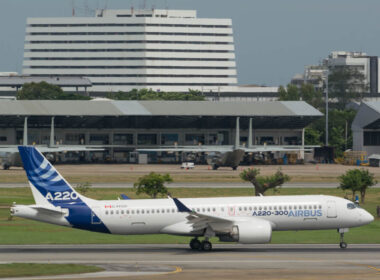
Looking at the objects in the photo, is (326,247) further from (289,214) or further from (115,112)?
(115,112)

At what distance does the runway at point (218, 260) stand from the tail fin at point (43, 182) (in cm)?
308

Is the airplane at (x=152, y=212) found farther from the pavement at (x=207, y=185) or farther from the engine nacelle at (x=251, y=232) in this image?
the pavement at (x=207, y=185)

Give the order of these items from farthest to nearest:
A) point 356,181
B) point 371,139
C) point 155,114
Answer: point 371,139 → point 155,114 → point 356,181

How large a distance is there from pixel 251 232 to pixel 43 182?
1231cm

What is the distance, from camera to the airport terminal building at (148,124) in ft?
551

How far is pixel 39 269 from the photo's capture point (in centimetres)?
4209

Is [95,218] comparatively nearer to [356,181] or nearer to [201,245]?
[201,245]

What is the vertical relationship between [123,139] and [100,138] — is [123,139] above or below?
below

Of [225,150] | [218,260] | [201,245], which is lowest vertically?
[218,260]

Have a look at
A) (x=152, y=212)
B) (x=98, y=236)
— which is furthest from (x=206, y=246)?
(x=98, y=236)

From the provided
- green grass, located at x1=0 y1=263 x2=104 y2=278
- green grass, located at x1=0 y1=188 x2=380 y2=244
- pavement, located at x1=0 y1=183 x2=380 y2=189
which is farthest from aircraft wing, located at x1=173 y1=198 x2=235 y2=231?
pavement, located at x1=0 y1=183 x2=380 y2=189

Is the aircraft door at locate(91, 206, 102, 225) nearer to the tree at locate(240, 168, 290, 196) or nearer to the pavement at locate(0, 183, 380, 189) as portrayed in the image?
the tree at locate(240, 168, 290, 196)

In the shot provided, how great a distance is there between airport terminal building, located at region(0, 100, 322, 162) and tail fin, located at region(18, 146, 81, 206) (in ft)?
378

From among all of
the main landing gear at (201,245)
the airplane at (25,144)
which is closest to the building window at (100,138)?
the airplane at (25,144)
